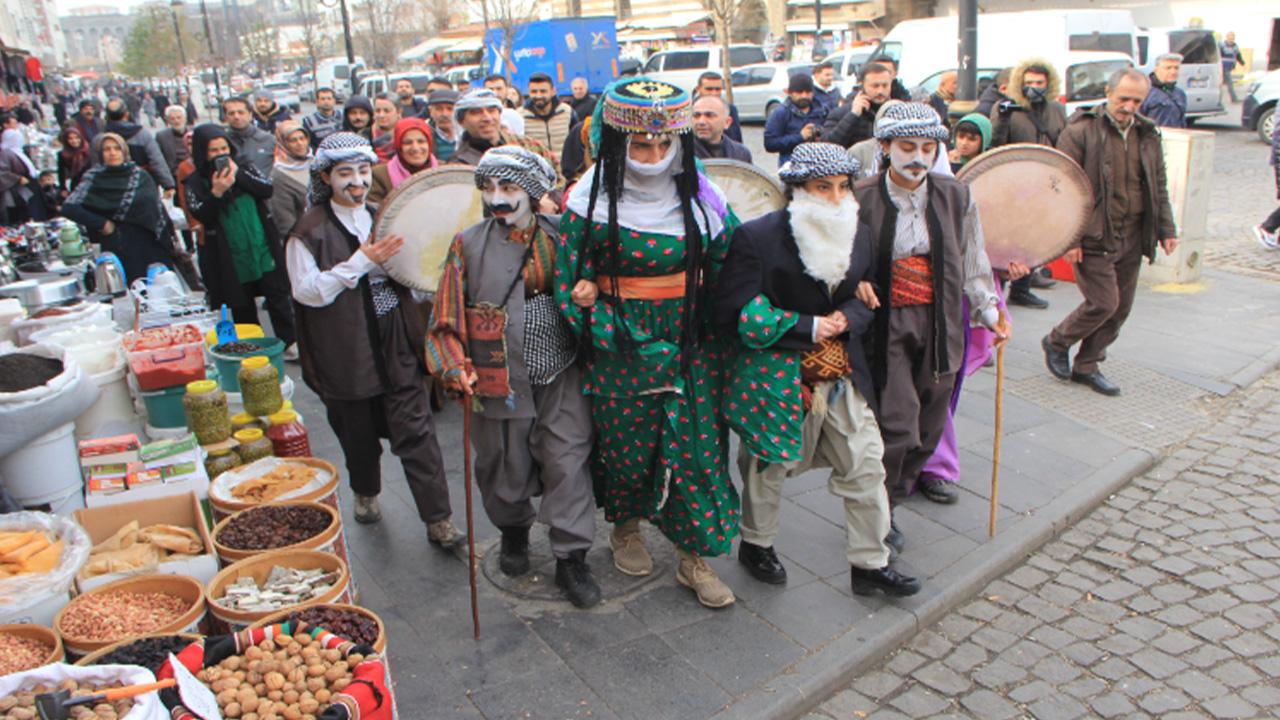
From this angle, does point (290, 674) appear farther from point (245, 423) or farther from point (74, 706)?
point (245, 423)

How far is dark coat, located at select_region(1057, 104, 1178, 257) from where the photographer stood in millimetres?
5867

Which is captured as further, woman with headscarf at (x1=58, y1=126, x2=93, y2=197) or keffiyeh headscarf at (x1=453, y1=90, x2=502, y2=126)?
woman with headscarf at (x1=58, y1=126, x2=93, y2=197)

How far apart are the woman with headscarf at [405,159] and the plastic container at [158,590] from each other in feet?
9.74

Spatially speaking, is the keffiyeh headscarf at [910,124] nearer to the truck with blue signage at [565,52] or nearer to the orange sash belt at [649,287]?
the orange sash belt at [649,287]

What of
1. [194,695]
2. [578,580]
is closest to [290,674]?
[194,695]

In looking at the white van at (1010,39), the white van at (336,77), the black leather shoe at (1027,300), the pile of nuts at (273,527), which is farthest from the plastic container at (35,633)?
the white van at (336,77)

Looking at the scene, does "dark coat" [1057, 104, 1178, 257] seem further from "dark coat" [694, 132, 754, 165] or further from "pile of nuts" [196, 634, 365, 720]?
"pile of nuts" [196, 634, 365, 720]

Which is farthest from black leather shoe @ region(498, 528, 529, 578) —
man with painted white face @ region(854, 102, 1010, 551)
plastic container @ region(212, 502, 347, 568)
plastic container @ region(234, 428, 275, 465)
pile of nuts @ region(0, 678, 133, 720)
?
pile of nuts @ region(0, 678, 133, 720)

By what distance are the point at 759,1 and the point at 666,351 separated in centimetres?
4117

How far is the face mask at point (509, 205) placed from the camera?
11.6ft

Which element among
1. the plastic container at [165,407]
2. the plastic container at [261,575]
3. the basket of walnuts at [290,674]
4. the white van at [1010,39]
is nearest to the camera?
the basket of walnuts at [290,674]

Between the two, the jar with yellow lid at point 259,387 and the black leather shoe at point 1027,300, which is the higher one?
the jar with yellow lid at point 259,387

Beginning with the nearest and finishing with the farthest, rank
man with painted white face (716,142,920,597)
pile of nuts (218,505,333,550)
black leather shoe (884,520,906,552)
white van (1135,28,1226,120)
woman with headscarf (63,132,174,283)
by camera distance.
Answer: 1. pile of nuts (218,505,333,550)
2. man with painted white face (716,142,920,597)
3. black leather shoe (884,520,906,552)
4. woman with headscarf (63,132,174,283)
5. white van (1135,28,1226,120)

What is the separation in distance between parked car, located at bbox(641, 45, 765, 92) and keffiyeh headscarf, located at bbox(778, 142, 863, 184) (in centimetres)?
2219
